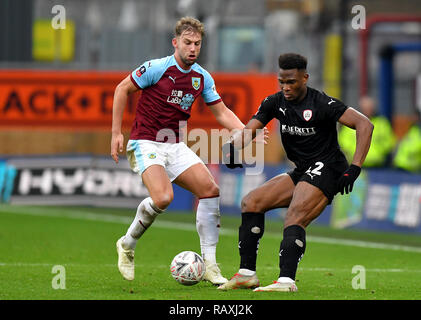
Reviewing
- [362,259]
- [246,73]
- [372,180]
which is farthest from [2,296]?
[246,73]

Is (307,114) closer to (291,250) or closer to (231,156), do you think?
(231,156)

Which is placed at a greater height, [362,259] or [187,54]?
[187,54]

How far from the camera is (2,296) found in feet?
29.7

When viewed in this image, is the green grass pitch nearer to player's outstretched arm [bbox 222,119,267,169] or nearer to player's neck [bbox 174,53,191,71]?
player's outstretched arm [bbox 222,119,267,169]

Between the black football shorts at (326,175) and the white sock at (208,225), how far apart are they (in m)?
0.94

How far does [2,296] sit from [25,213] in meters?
10.8

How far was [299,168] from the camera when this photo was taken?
32.2 ft

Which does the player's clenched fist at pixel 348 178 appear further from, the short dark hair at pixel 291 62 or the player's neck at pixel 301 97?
the short dark hair at pixel 291 62

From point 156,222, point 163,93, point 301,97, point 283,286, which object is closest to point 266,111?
point 301,97

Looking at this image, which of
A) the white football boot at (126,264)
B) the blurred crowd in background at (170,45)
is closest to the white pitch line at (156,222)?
the blurred crowd in background at (170,45)

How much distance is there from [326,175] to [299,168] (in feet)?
1.08

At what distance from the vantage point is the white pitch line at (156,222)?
15344 mm

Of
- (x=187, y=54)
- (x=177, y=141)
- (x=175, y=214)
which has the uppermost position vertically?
(x=187, y=54)

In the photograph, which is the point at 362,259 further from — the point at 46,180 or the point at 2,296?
the point at 46,180
